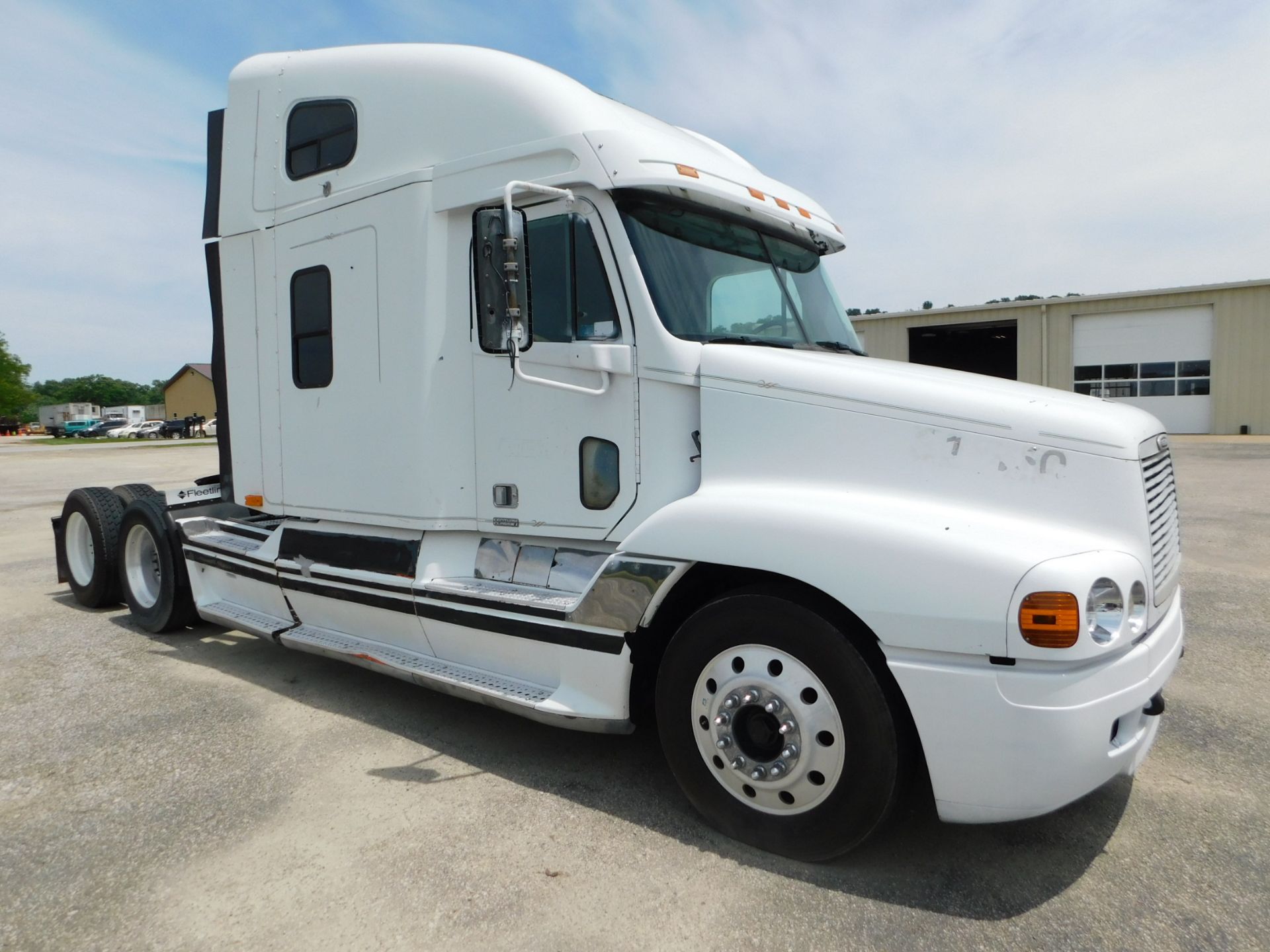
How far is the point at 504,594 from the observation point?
3896 mm

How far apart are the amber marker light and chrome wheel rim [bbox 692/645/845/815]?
2.32 feet

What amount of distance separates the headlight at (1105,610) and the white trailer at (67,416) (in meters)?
93.1

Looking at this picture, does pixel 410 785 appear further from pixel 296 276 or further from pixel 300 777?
pixel 296 276

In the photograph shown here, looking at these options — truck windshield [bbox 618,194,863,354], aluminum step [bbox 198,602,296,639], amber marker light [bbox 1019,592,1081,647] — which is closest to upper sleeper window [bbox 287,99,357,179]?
truck windshield [bbox 618,194,863,354]

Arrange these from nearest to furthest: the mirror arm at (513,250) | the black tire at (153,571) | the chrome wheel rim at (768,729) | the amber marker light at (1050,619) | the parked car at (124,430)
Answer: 1. the amber marker light at (1050,619)
2. the chrome wheel rim at (768,729)
3. the mirror arm at (513,250)
4. the black tire at (153,571)
5. the parked car at (124,430)

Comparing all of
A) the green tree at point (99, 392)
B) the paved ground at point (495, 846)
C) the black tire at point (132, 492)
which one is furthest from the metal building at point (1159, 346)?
the green tree at point (99, 392)

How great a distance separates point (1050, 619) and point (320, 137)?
441 centimetres

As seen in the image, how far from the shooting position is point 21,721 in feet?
15.1

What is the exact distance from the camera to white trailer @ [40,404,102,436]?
82500 millimetres

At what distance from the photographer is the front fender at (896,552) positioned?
8.48 feet

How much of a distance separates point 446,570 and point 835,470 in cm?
210

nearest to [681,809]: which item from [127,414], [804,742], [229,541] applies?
[804,742]

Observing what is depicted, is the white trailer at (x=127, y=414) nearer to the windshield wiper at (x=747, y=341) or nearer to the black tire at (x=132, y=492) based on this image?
the black tire at (x=132, y=492)

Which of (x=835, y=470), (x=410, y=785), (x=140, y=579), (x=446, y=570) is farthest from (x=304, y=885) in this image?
(x=140, y=579)
